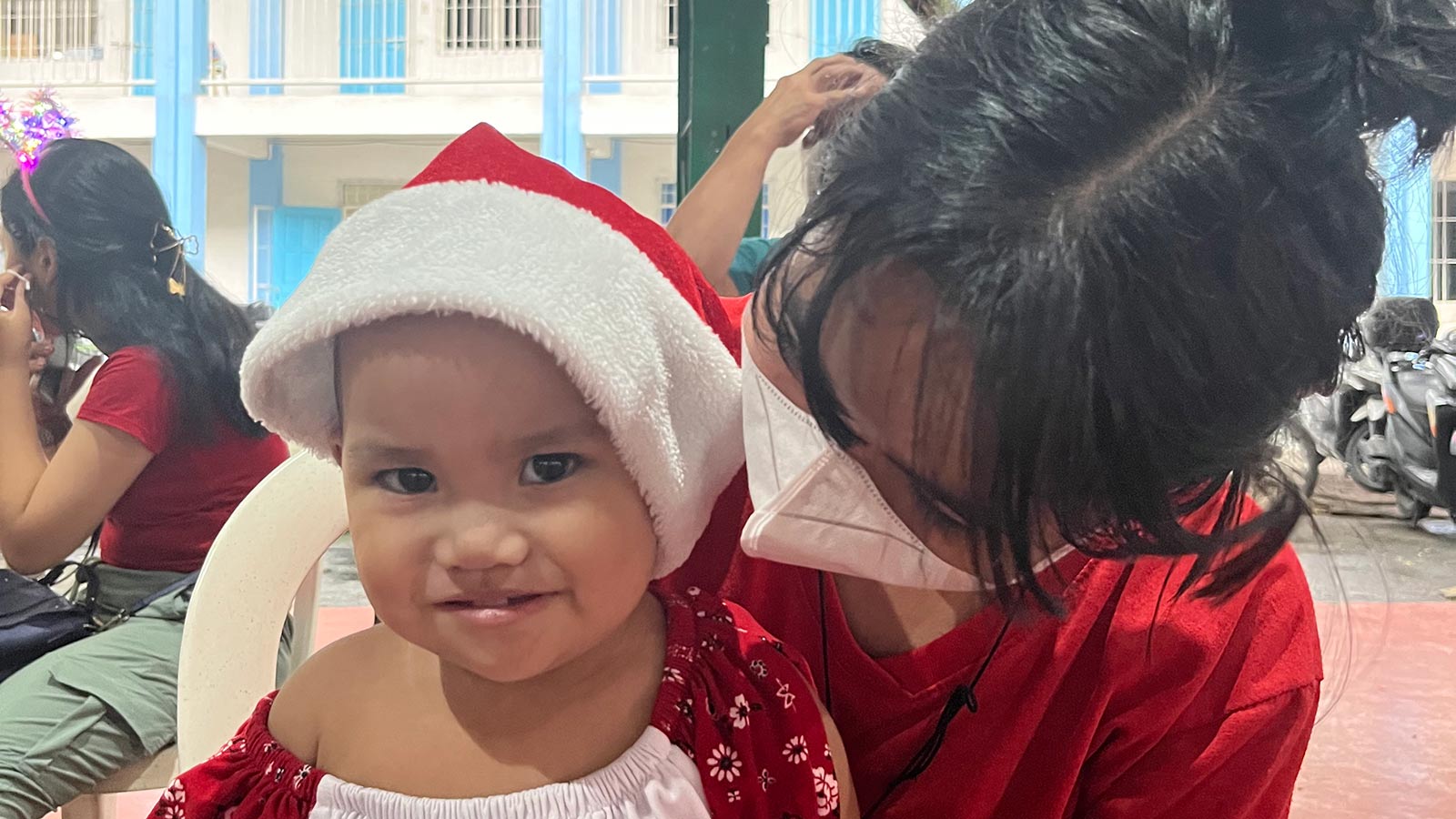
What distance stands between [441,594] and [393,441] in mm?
86

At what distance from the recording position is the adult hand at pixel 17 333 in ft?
5.93

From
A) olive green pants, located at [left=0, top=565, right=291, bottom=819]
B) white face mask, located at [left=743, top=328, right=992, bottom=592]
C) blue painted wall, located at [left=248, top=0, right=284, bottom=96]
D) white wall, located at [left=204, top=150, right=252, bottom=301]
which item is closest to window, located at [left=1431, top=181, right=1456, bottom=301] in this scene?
white face mask, located at [left=743, top=328, right=992, bottom=592]

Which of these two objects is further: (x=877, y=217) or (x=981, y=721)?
(x=981, y=721)

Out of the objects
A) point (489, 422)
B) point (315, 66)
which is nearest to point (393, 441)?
point (489, 422)

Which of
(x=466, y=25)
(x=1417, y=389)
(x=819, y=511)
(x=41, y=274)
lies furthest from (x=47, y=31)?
(x=1417, y=389)

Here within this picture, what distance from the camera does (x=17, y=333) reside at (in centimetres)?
181

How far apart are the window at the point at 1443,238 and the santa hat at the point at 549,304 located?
0.40 metres

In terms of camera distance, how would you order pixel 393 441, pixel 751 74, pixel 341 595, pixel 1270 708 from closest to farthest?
pixel 393 441 → pixel 1270 708 → pixel 751 74 → pixel 341 595

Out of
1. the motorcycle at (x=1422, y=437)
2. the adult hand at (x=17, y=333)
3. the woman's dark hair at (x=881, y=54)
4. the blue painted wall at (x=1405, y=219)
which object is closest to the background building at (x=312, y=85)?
the adult hand at (x=17, y=333)

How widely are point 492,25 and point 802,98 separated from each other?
468 centimetres

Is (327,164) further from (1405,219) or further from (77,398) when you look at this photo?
(1405,219)

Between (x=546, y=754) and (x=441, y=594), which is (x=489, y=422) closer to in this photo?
(x=441, y=594)

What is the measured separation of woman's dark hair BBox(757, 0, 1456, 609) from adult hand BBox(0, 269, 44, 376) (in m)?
1.72

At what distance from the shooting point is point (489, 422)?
0.61 metres
